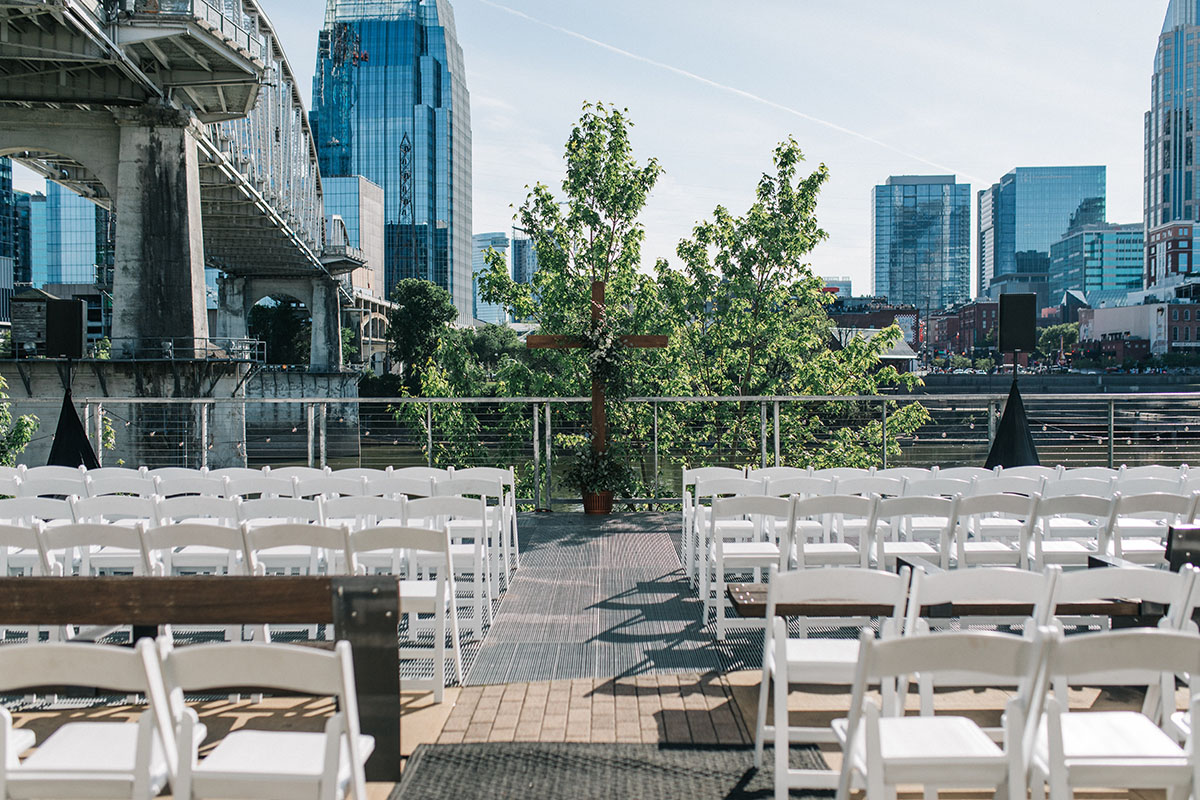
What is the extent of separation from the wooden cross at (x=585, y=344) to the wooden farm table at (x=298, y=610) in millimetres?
7157

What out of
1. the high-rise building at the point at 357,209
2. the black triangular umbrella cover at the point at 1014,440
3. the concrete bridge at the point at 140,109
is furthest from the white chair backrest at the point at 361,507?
the high-rise building at the point at 357,209

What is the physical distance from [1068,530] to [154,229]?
27.4 m

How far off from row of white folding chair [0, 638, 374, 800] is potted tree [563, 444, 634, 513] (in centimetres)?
759

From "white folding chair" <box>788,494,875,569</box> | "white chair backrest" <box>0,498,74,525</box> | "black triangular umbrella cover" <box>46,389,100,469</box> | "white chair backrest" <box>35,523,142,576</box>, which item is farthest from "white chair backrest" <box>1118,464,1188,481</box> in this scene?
"black triangular umbrella cover" <box>46,389,100,469</box>

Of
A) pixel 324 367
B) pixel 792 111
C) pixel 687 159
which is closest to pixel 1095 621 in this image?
pixel 687 159

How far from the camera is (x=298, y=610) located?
3.49 meters

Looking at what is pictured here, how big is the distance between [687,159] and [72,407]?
47.1ft

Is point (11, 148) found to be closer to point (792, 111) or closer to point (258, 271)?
point (792, 111)

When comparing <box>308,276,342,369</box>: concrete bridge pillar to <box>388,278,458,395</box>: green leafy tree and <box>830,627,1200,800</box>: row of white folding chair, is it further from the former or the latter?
<box>830,627,1200,800</box>: row of white folding chair

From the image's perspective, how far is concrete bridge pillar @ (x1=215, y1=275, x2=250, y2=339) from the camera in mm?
77625

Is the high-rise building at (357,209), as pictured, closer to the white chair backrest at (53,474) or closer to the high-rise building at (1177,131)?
the white chair backrest at (53,474)

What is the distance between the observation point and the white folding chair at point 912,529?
5.39m

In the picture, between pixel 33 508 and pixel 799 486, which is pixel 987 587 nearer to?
pixel 799 486

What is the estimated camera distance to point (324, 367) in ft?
250
